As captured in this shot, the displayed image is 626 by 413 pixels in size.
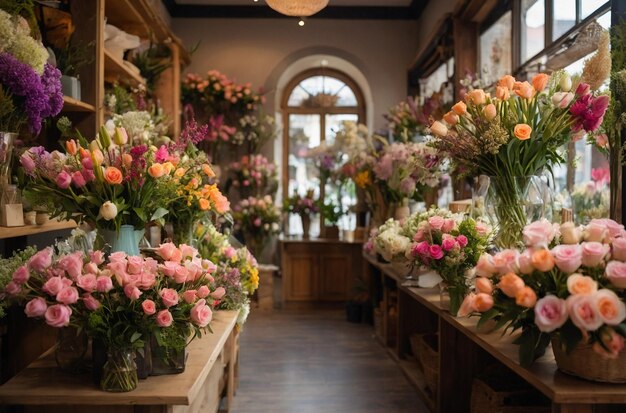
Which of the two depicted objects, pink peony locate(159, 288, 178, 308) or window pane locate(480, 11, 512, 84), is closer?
pink peony locate(159, 288, 178, 308)

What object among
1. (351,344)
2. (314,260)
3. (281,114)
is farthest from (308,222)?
(351,344)

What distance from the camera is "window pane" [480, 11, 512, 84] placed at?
5151 mm

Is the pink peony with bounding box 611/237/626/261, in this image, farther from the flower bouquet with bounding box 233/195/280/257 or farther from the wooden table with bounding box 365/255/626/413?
the flower bouquet with bounding box 233/195/280/257

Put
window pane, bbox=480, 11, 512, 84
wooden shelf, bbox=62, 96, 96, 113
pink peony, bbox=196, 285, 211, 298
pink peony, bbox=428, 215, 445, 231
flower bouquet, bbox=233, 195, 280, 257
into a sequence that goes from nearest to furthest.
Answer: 1. pink peony, bbox=196, 285, 211, 298
2. pink peony, bbox=428, 215, 445, 231
3. wooden shelf, bbox=62, 96, 96, 113
4. window pane, bbox=480, 11, 512, 84
5. flower bouquet, bbox=233, 195, 280, 257

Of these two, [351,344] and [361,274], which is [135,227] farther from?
[361,274]

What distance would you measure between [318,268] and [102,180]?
17.8ft

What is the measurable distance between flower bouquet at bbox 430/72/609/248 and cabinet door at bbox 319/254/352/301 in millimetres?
4640

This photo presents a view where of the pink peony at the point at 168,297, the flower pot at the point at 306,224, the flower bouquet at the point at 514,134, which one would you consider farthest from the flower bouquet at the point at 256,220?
the pink peony at the point at 168,297

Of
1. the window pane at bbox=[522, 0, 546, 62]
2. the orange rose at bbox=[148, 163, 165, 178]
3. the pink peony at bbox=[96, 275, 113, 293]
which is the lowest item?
the pink peony at bbox=[96, 275, 113, 293]

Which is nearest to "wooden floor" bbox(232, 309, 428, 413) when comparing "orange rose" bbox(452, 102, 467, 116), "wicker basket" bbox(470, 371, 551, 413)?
"wicker basket" bbox(470, 371, 551, 413)

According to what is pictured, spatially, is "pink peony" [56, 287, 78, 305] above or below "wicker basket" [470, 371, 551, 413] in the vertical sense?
above

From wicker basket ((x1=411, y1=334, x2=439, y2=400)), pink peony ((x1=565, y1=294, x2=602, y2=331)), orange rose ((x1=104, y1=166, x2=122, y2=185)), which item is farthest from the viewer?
wicker basket ((x1=411, y1=334, x2=439, y2=400))

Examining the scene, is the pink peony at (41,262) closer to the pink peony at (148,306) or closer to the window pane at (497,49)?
the pink peony at (148,306)

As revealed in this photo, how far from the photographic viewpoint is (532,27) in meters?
4.59
